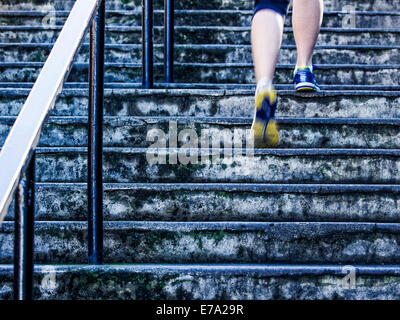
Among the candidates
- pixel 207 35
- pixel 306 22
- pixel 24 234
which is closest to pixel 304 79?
pixel 306 22

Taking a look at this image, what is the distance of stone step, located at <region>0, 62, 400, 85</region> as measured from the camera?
3314 mm

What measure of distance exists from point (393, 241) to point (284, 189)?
1.38ft

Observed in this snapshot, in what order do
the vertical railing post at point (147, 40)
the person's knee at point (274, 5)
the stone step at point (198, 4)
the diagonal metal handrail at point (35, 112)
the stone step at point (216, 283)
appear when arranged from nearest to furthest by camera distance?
the diagonal metal handrail at point (35, 112)
the stone step at point (216, 283)
the person's knee at point (274, 5)
the vertical railing post at point (147, 40)
the stone step at point (198, 4)

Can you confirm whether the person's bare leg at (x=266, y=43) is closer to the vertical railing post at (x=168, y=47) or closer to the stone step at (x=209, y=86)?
the stone step at (x=209, y=86)

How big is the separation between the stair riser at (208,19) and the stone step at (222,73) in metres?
0.69

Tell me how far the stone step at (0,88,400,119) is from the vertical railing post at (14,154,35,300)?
1626 mm

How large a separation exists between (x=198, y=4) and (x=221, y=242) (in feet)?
8.24

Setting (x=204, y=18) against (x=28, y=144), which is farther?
(x=204, y=18)

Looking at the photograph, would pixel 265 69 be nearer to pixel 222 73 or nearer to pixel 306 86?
pixel 306 86

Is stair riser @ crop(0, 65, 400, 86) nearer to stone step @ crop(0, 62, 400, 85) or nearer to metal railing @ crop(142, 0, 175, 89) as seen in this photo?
stone step @ crop(0, 62, 400, 85)

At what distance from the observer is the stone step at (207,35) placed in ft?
12.3

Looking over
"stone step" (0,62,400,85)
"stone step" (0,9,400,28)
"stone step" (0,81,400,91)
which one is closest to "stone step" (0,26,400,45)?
"stone step" (0,9,400,28)

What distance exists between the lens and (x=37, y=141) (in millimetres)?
1297

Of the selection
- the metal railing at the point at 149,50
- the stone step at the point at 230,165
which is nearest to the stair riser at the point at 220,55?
the metal railing at the point at 149,50
